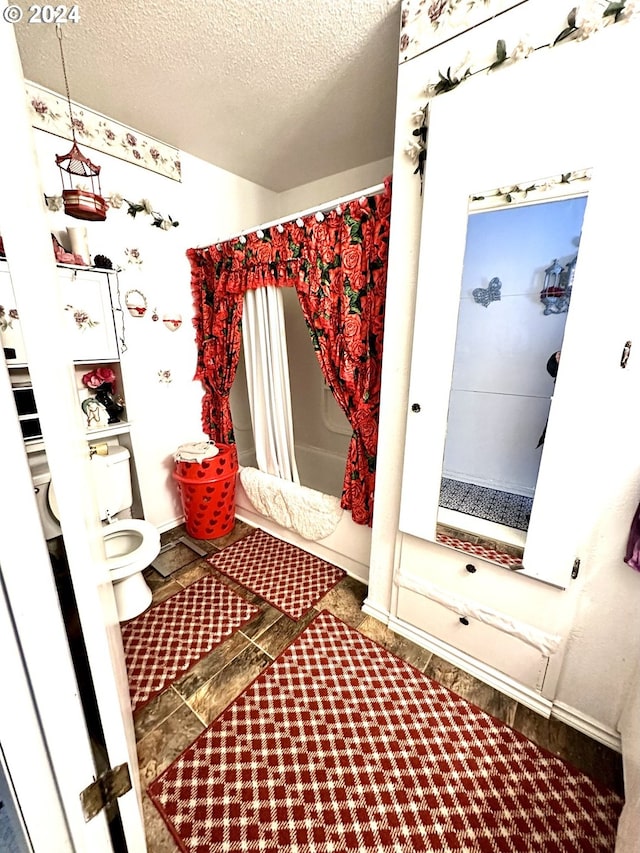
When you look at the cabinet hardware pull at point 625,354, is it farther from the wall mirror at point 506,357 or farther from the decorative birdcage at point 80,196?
the decorative birdcage at point 80,196

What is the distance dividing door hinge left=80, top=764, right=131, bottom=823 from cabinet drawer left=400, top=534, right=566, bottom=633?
119cm

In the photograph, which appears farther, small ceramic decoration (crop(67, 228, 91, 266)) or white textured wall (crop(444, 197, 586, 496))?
small ceramic decoration (crop(67, 228, 91, 266))

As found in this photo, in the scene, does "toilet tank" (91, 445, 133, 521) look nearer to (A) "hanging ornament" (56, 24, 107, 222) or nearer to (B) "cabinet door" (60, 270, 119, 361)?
(B) "cabinet door" (60, 270, 119, 361)

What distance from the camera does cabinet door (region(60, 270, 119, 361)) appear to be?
1746 mm

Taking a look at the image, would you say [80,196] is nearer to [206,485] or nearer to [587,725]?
[206,485]

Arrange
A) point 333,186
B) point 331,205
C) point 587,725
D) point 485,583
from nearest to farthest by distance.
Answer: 1. point 587,725
2. point 485,583
3. point 331,205
4. point 333,186

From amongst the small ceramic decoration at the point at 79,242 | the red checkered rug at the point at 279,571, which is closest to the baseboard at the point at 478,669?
the red checkered rug at the point at 279,571

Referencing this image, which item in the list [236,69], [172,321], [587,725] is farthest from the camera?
[172,321]

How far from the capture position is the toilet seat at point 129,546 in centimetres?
157

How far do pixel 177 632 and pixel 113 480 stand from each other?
913 mm

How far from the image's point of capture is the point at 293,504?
2.12 metres

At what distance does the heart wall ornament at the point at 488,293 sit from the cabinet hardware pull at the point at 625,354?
17.0 inches

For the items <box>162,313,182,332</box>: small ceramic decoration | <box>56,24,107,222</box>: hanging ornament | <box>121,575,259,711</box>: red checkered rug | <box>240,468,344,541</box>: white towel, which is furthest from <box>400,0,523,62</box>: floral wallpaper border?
<box>121,575,259,711</box>: red checkered rug

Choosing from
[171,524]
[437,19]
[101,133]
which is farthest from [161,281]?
[437,19]
